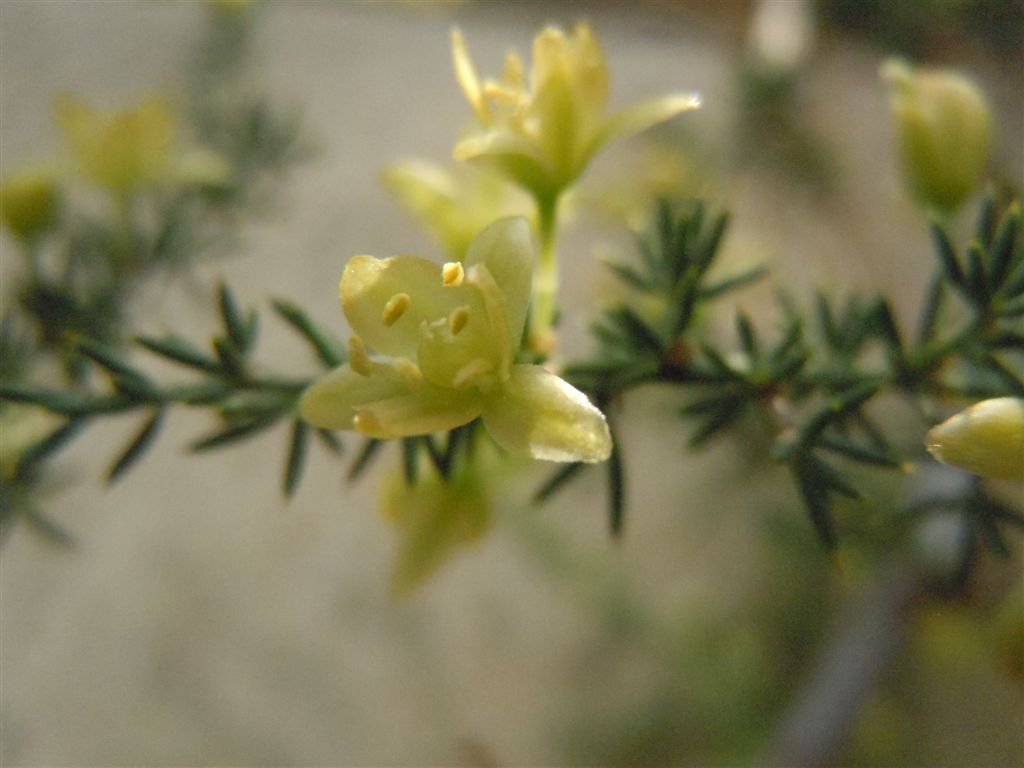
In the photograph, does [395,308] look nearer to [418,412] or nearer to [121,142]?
[418,412]

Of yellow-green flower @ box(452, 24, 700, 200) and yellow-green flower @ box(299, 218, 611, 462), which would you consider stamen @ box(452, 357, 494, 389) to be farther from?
yellow-green flower @ box(452, 24, 700, 200)

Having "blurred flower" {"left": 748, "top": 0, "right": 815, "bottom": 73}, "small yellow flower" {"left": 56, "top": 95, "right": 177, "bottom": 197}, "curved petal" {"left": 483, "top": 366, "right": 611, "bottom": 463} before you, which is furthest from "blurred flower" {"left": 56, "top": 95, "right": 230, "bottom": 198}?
"blurred flower" {"left": 748, "top": 0, "right": 815, "bottom": 73}

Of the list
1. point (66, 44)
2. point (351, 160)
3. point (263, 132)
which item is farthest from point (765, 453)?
point (66, 44)

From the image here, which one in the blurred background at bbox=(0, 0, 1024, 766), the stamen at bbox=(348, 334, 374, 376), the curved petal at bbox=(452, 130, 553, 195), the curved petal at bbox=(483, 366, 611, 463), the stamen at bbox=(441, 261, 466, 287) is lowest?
the blurred background at bbox=(0, 0, 1024, 766)

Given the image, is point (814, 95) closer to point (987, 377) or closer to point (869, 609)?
point (869, 609)

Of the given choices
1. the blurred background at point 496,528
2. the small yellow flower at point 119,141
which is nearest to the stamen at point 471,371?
the blurred background at point 496,528

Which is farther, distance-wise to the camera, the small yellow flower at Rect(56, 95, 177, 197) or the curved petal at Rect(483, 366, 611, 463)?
the small yellow flower at Rect(56, 95, 177, 197)
